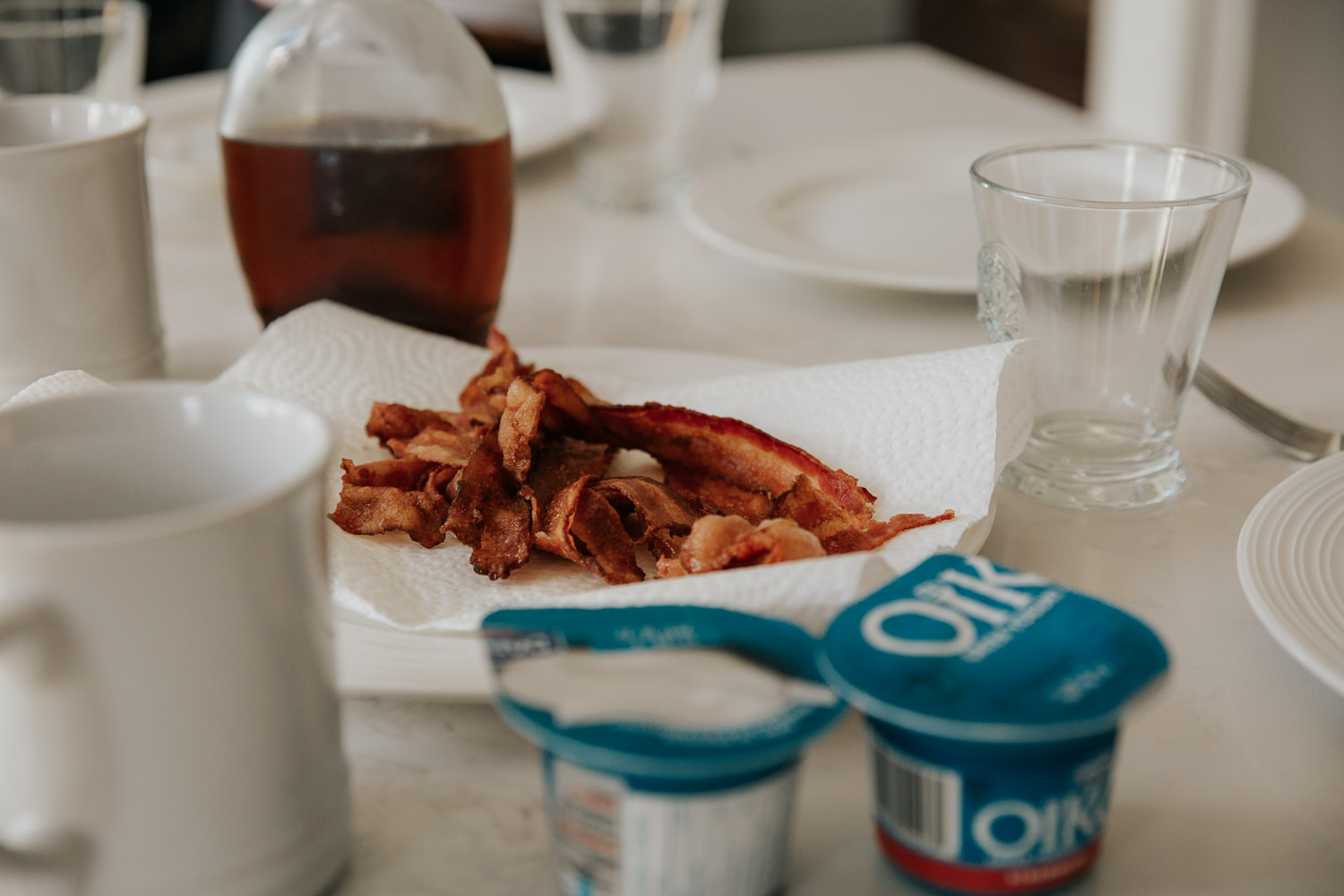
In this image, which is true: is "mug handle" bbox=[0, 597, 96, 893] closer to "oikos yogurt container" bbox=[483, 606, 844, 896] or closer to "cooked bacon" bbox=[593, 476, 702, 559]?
"oikos yogurt container" bbox=[483, 606, 844, 896]

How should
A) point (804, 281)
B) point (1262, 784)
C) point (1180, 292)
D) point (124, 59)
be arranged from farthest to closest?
point (124, 59) < point (804, 281) < point (1180, 292) < point (1262, 784)

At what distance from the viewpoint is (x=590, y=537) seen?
51cm

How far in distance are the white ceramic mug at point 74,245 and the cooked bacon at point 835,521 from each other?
1.30ft

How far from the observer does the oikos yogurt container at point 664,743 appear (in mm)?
308

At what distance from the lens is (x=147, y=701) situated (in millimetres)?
A: 312

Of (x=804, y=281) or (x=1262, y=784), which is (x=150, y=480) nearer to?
(x=1262, y=784)

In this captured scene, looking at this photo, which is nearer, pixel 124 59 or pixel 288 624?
pixel 288 624

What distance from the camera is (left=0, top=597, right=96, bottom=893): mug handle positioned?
0.98 feet

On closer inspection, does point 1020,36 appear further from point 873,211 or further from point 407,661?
point 407,661

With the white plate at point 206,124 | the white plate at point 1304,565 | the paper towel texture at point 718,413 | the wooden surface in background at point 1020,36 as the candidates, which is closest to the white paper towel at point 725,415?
the paper towel texture at point 718,413

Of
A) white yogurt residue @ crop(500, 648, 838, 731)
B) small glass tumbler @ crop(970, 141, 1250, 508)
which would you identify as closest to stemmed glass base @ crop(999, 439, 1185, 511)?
small glass tumbler @ crop(970, 141, 1250, 508)

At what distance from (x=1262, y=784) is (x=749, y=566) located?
19 centimetres

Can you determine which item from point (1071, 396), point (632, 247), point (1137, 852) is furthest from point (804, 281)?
point (1137, 852)

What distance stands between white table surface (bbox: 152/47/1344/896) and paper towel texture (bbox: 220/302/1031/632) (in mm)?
48
